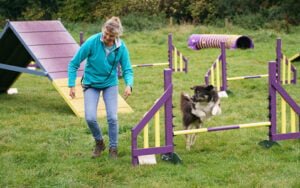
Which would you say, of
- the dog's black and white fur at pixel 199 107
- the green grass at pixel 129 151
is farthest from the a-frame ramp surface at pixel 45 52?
the dog's black and white fur at pixel 199 107

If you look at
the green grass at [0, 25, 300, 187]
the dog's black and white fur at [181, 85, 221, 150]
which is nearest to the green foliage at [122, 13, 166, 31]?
the green grass at [0, 25, 300, 187]

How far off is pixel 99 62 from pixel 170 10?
26092mm

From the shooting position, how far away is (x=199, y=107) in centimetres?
624

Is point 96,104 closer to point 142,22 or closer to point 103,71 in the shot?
point 103,71

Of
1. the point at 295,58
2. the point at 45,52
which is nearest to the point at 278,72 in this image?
the point at 295,58

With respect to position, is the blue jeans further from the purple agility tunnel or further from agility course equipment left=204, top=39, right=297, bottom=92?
the purple agility tunnel

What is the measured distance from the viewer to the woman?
18.5ft

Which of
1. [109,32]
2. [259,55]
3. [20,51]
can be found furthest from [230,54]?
[109,32]

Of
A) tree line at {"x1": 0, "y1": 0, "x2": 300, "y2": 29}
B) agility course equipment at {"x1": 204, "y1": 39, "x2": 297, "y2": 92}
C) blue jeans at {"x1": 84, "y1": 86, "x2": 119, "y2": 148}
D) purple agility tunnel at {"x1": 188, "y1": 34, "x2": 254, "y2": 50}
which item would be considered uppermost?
blue jeans at {"x1": 84, "y1": 86, "x2": 119, "y2": 148}

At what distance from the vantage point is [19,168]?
5629mm

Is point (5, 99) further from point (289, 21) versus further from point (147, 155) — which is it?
point (289, 21)

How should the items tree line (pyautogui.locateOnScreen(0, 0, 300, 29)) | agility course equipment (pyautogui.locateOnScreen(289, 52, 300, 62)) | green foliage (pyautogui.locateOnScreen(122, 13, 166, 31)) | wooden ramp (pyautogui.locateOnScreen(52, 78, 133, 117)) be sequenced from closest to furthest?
1. wooden ramp (pyautogui.locateOnScreen(52, 78, 133, 117))
2. agility course equipment (pyautogui.locateOnScreen(289, 52, 300, 62))
3. green foliage (pyautogui.locateOnScreen(122, 13, 166, 31))
4. tree line (pyautogui.locateOnScreen(0, 0, 300, 29))

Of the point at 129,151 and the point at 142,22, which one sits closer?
the point at 129,151

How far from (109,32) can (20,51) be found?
512cm
